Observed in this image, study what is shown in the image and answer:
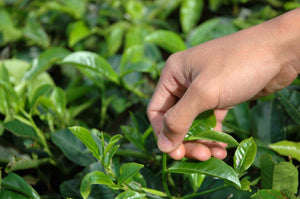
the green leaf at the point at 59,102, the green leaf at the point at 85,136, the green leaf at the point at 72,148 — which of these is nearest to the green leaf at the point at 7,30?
the green leaf at the point at 59,102

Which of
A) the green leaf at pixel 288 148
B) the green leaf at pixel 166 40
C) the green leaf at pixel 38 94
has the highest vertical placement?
the green leaf at pixel 166 40

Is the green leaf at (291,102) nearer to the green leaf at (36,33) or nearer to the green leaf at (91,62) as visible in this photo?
the green leaf at (91,62)

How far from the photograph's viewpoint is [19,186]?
0.80 m

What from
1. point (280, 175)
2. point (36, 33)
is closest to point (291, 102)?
point (280, 175)

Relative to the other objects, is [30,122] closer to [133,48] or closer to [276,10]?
[133,48]

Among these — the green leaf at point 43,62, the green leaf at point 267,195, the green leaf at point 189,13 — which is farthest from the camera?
the green leaf at point 189,13

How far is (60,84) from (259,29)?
101cm

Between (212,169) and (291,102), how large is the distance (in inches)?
15.8

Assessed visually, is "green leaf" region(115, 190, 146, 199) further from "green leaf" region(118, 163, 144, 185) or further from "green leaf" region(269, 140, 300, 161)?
"green leaf" region(269, 140, 300, 161)

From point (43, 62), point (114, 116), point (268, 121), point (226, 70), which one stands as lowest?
point (114, 116)

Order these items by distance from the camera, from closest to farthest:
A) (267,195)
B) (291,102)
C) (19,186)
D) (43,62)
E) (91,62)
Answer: (267,195) < (19,186) < (291,102) < (91,62) < (43,62)

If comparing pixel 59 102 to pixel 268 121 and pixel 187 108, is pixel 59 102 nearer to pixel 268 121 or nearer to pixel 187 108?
pixel 187 108

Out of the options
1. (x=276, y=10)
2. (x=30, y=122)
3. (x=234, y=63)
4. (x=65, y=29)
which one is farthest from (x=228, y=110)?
(x=65, y=29)

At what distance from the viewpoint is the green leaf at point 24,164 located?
2.95 feet
